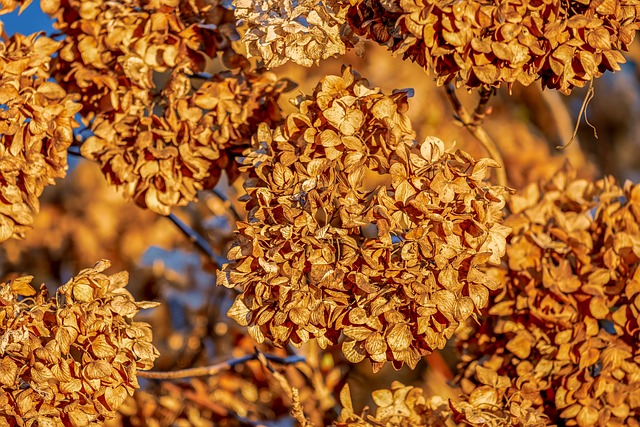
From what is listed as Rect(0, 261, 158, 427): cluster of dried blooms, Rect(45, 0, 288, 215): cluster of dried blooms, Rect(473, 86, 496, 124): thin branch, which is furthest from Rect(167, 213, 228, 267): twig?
Rect(473, 86, 496, 124): thin branch

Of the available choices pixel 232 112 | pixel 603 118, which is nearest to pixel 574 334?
pixel 232 112

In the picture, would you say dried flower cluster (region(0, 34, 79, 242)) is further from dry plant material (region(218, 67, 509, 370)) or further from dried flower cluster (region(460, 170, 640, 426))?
dried flower cluster (region(460, 170, 640, 426))

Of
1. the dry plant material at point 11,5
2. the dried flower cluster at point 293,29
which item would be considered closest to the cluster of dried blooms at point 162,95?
the dry plant material at point 11,5

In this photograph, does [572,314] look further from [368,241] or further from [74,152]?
[74,152]

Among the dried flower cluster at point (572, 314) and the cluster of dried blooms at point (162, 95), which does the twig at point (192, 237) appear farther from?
the dried flower cluster at point (572, 314)

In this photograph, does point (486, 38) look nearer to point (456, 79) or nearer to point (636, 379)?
point (456, 79)

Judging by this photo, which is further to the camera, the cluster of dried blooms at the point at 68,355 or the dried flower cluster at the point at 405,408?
the dried flower cluster at the point at 405,408
